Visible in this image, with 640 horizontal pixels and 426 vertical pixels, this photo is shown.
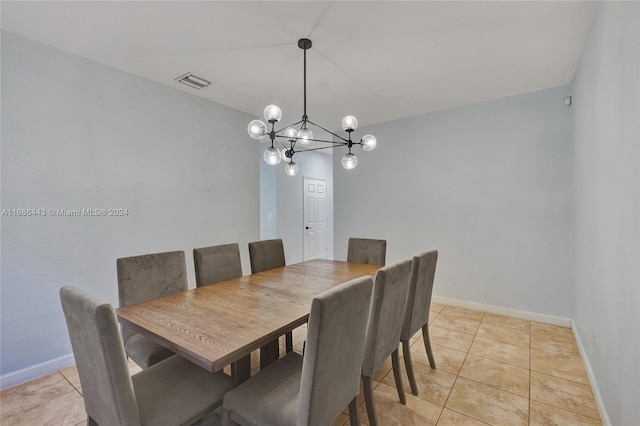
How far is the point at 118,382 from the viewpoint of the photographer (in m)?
1.03

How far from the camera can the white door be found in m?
6.20

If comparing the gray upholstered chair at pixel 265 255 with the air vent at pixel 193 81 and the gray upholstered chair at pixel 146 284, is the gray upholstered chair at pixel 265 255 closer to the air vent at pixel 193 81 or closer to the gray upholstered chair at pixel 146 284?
the gray upholstered chair at pixel 146 284

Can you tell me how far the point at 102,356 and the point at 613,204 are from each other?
98.1 inches

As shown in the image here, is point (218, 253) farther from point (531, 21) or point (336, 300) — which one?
point (531, 21)

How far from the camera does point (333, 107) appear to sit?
3.63 metres

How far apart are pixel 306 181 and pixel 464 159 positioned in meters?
3.32

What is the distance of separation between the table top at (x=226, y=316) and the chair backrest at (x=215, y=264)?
25cm

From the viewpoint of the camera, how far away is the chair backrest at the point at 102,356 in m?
1.00

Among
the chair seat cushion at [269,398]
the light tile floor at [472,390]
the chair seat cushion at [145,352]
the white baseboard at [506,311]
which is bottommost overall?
the light tile floor at [472,390]

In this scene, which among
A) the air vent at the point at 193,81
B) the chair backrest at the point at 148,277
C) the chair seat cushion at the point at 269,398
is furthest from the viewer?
the air vent at the point at 193,81

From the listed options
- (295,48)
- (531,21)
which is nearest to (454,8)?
(531,21)

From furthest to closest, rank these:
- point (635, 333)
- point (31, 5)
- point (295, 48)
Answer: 1. point (295, 48)
2. point (31, 5)
3. point (635, 333)

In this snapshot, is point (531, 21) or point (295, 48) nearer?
point (531, 21)

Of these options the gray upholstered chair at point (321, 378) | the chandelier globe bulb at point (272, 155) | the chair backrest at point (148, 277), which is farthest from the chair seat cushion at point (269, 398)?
the chandelier globe bulb at point (272, 155)
